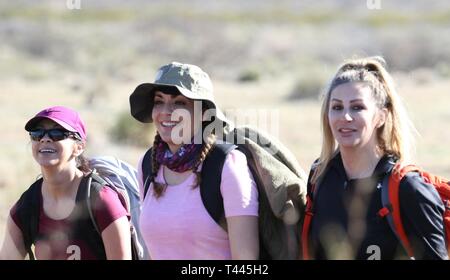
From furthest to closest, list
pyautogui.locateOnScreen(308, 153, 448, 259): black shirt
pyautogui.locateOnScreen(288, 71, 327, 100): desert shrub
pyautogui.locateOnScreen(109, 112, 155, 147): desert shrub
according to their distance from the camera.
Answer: pyautogui.locateOnScreen(288, 71, 327, 100): desert shrub
pyautogui.locateOnScreen(109, 112, 155, 147): desert shrub
pyautogui.locateOnScreen(308, 153, 448, 259): black shirt

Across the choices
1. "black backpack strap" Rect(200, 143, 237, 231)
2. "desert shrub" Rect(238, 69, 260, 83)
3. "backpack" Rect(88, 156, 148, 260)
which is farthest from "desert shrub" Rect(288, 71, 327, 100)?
"black backpack strap" Rect(200, 143, 237, 231)

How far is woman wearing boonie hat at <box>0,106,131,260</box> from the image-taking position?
15.5ft

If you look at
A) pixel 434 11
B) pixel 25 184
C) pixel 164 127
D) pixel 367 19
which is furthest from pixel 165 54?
pixel 164 127

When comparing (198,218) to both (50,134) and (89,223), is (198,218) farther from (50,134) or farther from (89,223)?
(50,134)

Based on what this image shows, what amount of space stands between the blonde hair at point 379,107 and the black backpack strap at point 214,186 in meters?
0.45

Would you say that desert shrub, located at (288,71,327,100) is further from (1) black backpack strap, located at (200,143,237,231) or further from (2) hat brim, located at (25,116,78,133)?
(1) black backpack strap, located at (200,143,237,231)

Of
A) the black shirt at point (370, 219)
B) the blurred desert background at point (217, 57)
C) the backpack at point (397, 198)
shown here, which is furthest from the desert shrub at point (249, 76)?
the backpack at point (397, 198)

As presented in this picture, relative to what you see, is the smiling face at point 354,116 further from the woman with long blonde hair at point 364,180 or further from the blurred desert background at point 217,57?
the blurred desert background at point 217,57

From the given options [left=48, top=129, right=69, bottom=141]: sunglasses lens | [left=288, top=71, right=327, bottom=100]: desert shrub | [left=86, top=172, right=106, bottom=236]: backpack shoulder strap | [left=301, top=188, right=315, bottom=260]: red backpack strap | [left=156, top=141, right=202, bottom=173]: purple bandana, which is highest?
[left=288, top=71, right=327, bottom=100]: desert shrub

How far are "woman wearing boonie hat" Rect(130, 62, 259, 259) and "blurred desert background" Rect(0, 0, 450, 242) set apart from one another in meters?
1.12

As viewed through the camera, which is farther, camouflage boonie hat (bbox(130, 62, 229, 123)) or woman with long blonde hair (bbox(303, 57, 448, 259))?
camouflage boonie hat (bbox(130, 62, 229, 123))

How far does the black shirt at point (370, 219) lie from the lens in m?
4.21
